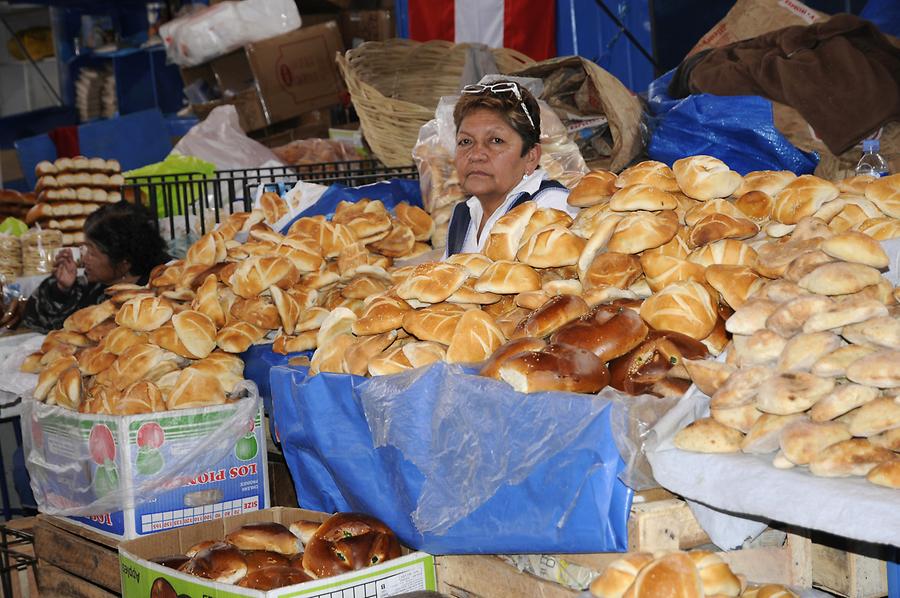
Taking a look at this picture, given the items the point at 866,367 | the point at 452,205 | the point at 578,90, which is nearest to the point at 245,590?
the point at 866,367

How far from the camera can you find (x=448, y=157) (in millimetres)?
4066

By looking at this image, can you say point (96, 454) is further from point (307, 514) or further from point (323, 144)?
point (323, 144)

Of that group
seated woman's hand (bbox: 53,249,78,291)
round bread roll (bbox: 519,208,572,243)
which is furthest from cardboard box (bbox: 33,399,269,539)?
seated woman's hand (bbox: 53,249,78,291)

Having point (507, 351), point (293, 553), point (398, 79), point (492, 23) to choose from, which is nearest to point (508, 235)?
point (507, 351)

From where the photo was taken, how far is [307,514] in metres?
2.76

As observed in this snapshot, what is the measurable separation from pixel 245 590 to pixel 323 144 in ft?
16.5

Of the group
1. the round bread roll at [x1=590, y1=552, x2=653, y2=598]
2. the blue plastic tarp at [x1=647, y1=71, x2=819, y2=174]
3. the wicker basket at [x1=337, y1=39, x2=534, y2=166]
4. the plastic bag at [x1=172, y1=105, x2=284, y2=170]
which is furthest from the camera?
the plastic bag at [x1=172, y1=105, x2=284, y2=170]

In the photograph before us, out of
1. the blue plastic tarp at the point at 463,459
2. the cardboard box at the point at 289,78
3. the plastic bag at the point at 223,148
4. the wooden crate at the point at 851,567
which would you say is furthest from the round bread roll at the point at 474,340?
the cardboard box at the point at 289,78

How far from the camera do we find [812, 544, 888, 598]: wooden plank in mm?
1985

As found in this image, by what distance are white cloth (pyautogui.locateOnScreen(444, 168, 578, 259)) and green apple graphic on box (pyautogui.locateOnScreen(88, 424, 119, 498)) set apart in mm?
1311

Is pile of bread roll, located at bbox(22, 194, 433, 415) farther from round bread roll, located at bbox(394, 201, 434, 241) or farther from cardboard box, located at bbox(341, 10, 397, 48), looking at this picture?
cardboard box, located at bbox(341, 10, 397, 48)

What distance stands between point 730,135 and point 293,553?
2.15 metres

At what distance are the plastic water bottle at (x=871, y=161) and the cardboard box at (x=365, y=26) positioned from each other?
227 inches

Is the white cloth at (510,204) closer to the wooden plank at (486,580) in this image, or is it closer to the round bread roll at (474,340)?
the round bread roll at (474,340)
